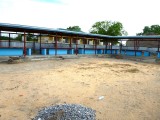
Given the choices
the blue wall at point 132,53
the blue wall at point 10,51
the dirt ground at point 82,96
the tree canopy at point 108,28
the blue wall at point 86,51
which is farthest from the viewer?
the tree canopy at point 108,28

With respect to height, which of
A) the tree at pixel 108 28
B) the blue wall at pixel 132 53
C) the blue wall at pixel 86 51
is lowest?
the blue wall at pixel 132 53

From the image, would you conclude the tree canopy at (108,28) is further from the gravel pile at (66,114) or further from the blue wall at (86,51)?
the gravel pile at (66,114)

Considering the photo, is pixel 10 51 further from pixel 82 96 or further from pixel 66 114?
pixel 66 114

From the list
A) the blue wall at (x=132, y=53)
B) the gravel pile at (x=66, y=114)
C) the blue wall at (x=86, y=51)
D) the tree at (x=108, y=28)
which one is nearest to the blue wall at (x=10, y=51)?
the blue wall at (x=86, y=51)

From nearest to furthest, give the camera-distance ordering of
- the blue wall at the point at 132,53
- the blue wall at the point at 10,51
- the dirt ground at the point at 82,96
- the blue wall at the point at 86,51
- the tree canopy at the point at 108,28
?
the dirt ground at the point at 82,96 → the blue wall at the point at 10,51 → the blue wall at the point at 86,51 → the blue wall at the point at 132,53 → the tree canopy at the point at 108,28

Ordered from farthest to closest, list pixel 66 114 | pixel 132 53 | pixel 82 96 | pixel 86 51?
1. pixel 132 53
2. pixel 86 51
3. pixel 82 96
4. pixel 66 114

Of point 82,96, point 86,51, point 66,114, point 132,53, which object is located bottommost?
point 82,96

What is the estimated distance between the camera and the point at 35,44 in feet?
78.7

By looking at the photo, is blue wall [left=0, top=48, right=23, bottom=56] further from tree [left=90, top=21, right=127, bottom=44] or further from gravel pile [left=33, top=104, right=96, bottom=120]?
tree [left=90, top=21, right=127, bottom=44]

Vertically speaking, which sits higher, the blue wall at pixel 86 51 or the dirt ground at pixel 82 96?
the blue wall at pixel 86 51

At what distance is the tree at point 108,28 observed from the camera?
51.5 meters

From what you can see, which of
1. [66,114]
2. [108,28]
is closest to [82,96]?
[66,114]

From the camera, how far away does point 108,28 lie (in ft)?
173

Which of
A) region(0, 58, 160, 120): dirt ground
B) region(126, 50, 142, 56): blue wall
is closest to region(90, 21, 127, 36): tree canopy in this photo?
region(126, 50, 142, 56): blue wall
